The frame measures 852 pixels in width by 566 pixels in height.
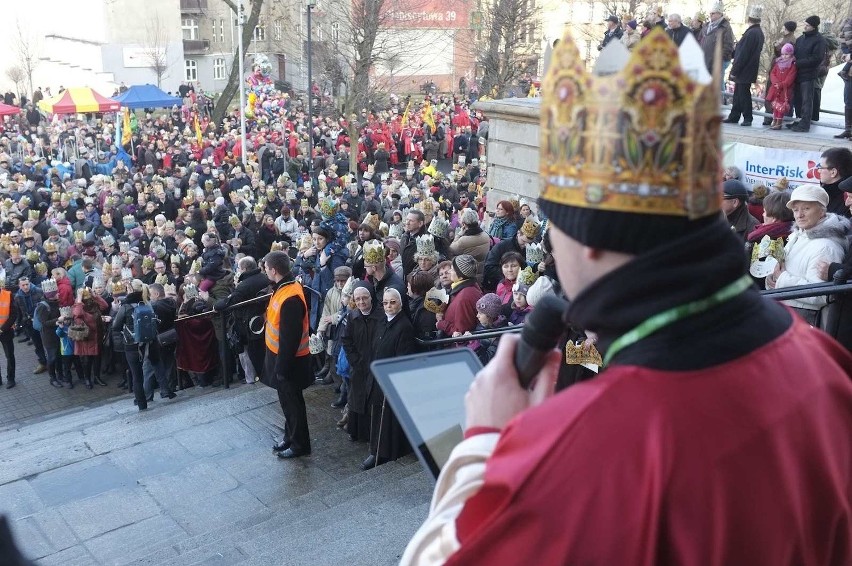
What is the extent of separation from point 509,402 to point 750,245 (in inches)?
221

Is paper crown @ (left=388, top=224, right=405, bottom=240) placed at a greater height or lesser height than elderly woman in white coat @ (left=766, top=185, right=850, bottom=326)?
lesser

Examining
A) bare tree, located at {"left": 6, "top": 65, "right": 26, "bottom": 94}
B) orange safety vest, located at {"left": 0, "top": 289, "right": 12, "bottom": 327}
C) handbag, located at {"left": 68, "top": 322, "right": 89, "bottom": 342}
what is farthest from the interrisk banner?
bare tree, located at {"left": 6, "top": 65, "right": 26, "bottom": 94}

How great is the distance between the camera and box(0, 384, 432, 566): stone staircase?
17.6ft

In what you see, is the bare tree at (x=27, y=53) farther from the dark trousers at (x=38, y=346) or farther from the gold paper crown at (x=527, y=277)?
the gold paper crown at (x=527, y=277)

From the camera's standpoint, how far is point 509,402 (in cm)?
157

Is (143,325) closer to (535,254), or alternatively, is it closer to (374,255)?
(374,255)

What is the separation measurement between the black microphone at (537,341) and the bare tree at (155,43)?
47.7 metres

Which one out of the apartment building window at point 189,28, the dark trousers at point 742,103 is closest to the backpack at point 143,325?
the dark trousers at point 742,103

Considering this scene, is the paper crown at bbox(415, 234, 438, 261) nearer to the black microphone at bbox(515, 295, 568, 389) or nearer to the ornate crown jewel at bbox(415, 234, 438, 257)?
the ornate crown jewel at bbox(415, 234, 438, 257)

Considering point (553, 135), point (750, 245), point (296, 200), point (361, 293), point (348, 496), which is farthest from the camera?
point (296, 200)

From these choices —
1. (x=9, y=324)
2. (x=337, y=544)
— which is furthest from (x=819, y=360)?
(x=9, y=324)

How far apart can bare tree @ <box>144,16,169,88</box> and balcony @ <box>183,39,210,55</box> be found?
3912mm

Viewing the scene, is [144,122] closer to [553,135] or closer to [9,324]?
[9,324]

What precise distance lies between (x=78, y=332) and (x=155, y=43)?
1474 inches
